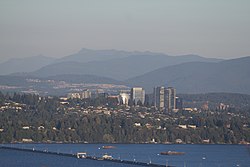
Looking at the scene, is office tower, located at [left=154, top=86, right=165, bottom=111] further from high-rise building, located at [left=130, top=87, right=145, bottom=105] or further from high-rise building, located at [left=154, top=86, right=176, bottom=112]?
high-rise building, located at [left=130, top=87, right=145, bottom=105]

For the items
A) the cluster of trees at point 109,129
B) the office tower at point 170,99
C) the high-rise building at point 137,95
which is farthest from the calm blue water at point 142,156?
the high-rise building at point 137,95

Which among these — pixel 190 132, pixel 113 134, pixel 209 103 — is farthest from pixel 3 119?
pixel 209 103

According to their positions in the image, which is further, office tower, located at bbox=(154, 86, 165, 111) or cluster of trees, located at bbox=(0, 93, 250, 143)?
office tower, located at bbox=(154, 86, 165, 111)

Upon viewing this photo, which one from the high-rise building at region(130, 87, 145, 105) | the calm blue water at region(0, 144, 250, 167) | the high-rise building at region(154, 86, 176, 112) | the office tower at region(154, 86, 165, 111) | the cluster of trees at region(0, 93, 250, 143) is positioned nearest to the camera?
the calm blue water at region(0, 144, 250, 167)

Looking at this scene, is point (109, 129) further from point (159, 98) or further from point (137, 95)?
point (137, 95)

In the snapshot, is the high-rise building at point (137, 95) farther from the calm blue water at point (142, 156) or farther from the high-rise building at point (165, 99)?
the calm blue water at point (142, 156)

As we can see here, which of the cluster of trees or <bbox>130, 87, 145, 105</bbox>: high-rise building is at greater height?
<bbox>130, 87, 145, 105</bbox>: high-rise building

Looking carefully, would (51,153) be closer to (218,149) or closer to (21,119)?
(218,149)

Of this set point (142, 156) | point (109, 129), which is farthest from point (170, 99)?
point (142, 156)

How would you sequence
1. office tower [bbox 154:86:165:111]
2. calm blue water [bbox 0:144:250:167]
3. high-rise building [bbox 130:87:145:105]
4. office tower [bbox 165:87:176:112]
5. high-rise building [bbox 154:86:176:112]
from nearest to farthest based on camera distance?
calm blue water [bbox 0:144:250:167] → office tower [bbox 165:87:176:112] → high-rise building [bbox 154:86:176:112] → office tower [bbox 154:86:165:111] → high-rise building [bbox 130:87:145:105]

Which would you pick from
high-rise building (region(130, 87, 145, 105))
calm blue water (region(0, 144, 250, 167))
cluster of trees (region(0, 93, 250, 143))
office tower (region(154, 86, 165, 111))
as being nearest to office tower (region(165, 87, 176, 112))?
office tower (region(154, 86, 165, 111))
